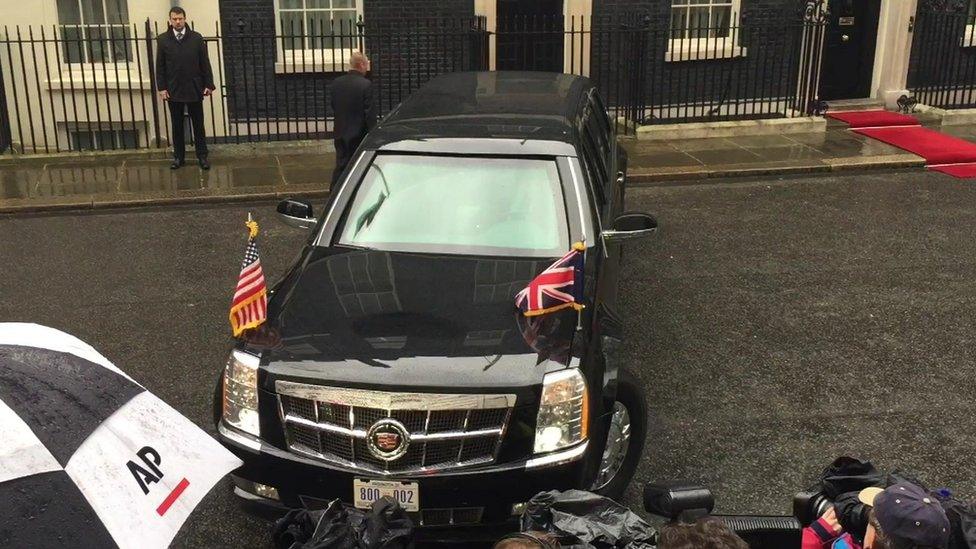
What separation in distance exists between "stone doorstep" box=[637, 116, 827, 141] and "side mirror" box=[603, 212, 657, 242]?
8281mm

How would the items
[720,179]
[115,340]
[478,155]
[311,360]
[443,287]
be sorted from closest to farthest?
[311,360]
[443,287]
[478,155]
[115,340]
[720,179]

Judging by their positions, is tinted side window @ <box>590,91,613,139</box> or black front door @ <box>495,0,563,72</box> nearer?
tinted side window @ <box>590,91,613,139</box>

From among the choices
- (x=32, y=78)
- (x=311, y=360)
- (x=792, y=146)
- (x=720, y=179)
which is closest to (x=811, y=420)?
(x=311, y=360)

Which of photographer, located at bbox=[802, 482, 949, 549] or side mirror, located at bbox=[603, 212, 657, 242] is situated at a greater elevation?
side mirror, located at bbox=[603, 212, 657, 242]

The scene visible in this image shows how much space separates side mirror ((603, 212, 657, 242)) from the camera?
5.59 m

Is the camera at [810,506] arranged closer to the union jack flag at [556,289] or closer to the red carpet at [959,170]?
the union jack flag at [556,289]

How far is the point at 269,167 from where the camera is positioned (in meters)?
12.3

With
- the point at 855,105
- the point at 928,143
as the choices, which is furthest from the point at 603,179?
the point at 855,105

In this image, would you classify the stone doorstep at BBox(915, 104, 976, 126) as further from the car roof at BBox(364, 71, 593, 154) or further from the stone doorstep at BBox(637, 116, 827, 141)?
the car roof at BBox(364, 71, 593, 154)

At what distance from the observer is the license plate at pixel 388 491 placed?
12.9 feet

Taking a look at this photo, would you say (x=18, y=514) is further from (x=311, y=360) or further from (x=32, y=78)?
(x=32, y=78)

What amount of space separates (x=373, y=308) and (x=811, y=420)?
107 inches

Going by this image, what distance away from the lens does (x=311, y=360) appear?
4.12m

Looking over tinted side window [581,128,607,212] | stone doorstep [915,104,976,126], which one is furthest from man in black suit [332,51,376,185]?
stone doorstep [915,104,976,126]
